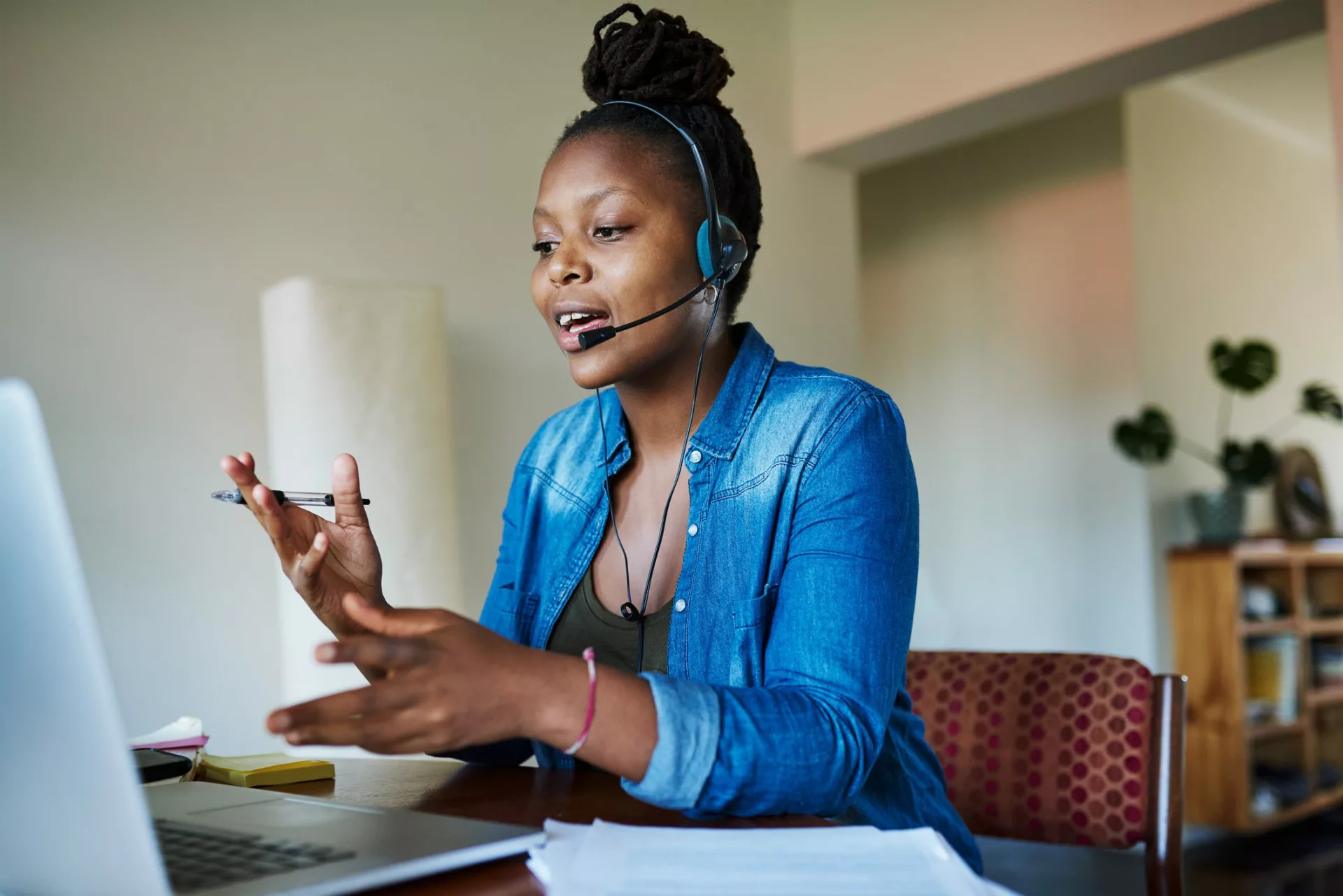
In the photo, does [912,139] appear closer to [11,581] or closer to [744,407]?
[744,407]

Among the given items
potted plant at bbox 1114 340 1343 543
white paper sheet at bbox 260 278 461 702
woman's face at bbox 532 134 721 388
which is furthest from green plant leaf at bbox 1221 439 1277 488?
woman's face at bbox 532 134 721 388

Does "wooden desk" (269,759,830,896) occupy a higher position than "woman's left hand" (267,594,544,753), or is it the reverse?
"woman's left hand" (267,594,544,753)

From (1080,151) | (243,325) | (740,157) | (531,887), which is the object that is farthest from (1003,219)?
(531,887)

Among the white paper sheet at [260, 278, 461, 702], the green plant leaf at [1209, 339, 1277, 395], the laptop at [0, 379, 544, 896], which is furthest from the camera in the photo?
the green plant leaf at [1209, 339, 1277, 395]

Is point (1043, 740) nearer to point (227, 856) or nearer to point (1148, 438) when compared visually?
point (227, 856)

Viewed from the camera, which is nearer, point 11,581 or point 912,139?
point 11,581

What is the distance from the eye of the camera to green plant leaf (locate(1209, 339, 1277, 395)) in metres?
4.18

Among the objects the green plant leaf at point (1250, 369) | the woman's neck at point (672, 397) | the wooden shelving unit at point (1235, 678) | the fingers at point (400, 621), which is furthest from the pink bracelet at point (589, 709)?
the green plant leaf at point (1250, 369)

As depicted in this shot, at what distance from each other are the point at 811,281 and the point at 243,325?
192cm

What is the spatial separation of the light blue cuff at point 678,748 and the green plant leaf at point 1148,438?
3.61 meters

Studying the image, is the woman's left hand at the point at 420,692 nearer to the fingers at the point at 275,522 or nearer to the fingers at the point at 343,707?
the fingers at the point at 343,707

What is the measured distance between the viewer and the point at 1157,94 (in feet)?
15.5

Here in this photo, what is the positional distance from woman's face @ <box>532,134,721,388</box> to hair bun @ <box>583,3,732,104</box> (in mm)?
116

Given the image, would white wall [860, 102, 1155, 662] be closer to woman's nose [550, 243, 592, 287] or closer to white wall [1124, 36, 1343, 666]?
white wall [1124, 36, 1343, 666]
